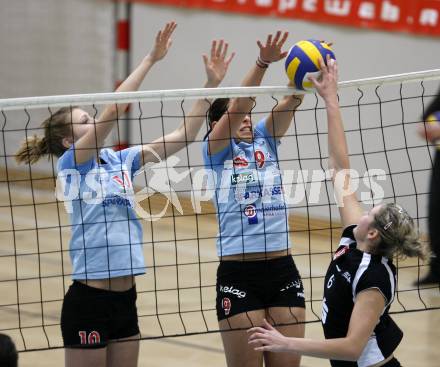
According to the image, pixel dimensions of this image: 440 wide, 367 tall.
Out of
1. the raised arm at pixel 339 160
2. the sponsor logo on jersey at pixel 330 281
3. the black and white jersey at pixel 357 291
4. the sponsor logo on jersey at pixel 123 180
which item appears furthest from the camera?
the sponsor logo on jersey at pixel 123 180

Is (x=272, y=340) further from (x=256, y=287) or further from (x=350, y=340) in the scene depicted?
(x=256, y=287)

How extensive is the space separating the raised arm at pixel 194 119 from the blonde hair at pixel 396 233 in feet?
4.32

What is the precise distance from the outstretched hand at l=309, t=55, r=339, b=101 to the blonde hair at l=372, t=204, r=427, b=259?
0.62 m

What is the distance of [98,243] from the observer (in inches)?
164

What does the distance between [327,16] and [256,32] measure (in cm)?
71

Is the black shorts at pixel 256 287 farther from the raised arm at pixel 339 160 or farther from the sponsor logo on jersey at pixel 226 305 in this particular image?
the raised arm at pixel 339 160

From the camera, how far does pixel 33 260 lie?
739 centimetres

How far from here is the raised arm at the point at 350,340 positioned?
3283mm

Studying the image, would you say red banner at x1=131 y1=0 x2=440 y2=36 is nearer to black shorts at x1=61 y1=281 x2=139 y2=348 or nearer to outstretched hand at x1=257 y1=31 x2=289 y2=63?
outstretched hand at x1=257 y1=31 x2=289 y2=63

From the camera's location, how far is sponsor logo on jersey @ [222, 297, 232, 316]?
421 centimetres

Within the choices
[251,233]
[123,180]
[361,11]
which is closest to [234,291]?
[251,233]

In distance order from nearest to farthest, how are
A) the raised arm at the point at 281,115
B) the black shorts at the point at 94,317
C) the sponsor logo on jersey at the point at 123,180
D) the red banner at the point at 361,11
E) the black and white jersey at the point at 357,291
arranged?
the black and white jersey at the point at 357,291, the black shorts at the point at 94,317, the sponsor logo on jersey at the point at 123,180, the raised arm at the point at 281,115, the red banner at the point at 361,11

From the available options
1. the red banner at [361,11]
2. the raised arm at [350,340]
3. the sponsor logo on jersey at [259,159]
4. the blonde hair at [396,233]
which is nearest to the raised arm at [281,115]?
the sponsor logo on jersey at [259,159]

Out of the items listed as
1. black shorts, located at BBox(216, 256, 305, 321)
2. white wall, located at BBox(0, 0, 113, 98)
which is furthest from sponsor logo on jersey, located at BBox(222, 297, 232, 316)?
white wall, located at BBox(0, 0, 113, 98)
